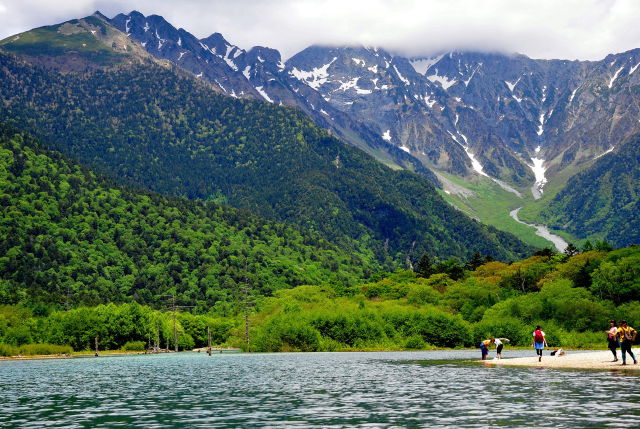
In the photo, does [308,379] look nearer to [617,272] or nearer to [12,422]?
[12,422]

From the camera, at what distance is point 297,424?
1786 inches

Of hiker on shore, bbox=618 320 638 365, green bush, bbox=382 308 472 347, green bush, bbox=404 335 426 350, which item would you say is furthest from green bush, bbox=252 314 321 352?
hiker on shore, bbox=618 320 638 365

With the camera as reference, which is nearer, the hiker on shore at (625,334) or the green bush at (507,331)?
the hiker on shore at (625,334)

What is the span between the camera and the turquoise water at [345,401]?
46.1 metres

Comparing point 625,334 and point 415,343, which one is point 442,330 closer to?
point 415,343

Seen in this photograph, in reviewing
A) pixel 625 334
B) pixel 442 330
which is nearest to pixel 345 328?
pixel 442 330

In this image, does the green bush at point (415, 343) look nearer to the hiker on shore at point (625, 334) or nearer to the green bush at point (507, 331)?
the green bush at point (507, 331)

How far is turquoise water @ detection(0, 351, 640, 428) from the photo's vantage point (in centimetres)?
4609

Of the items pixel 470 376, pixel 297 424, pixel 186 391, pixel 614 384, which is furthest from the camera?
pixel 470 376

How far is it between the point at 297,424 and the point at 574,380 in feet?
112

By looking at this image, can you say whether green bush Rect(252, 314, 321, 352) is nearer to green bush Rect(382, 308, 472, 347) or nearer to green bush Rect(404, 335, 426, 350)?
green bush Rect(404, 335, 426, 350)

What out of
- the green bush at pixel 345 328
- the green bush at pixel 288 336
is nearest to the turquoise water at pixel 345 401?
the green bush at pixel 288 336

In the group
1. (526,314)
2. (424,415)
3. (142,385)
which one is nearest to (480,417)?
(424,415)

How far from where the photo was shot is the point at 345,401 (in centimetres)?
5803
